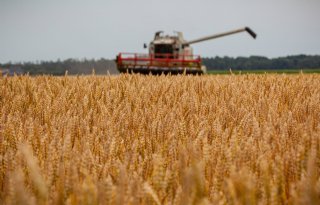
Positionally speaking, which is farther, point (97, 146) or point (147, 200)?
point (97, 146)

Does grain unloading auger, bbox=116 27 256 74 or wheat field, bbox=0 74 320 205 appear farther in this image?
grain unloading auger, bbox=116 27 256 74

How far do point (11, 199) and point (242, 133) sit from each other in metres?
1.03

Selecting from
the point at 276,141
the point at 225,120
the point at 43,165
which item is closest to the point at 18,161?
the point at 43,165

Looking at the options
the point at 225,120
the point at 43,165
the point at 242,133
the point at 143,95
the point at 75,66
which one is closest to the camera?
the point at 43,165

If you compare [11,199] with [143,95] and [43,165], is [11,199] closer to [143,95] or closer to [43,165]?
[43,165]

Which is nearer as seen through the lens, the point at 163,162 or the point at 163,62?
the point at 163,162

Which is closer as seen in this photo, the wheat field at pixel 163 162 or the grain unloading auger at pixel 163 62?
the wheat field at pixel 163 162

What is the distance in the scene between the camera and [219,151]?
1188 millimetres

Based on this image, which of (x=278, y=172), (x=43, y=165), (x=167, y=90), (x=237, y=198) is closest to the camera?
(x=237, y=198)

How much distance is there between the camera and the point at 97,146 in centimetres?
129

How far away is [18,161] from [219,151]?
2.10 feet

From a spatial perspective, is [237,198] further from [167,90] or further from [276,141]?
[167,90]

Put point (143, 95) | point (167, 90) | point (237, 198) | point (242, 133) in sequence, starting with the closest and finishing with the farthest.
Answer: point (237, 198)
point (242, 133)
point (143, 95)
point (167, 90)

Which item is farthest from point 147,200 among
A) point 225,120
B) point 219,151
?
point 225,120
